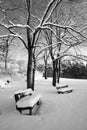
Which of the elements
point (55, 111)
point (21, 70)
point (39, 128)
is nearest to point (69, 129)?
point (39, 128)

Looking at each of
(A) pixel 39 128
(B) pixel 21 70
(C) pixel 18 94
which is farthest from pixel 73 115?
(B) pixel 21 70

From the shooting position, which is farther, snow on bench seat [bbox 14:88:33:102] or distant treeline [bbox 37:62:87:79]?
distant treeline [bbox 37:62:87:79]

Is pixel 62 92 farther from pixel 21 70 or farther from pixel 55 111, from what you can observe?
pixel 21 70

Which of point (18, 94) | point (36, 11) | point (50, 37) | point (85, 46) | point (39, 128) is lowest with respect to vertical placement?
point (39, 128)

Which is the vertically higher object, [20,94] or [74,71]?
[74,71]

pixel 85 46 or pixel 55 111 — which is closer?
pixel 55 111

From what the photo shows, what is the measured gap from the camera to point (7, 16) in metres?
9.38

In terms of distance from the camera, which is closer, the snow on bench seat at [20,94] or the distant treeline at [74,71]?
the snow on bench seat at [20,94]

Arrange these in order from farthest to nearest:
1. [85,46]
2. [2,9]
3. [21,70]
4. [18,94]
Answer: [21,70], [85,46], [2,9], [18,94]

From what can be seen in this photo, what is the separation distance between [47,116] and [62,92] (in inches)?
182

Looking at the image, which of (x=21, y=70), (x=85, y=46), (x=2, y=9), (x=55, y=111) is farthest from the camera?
(x=21, y=70)

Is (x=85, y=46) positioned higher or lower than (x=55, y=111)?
higher

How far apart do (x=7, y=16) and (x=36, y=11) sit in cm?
371

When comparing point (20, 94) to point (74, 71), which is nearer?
point (20, 94)
